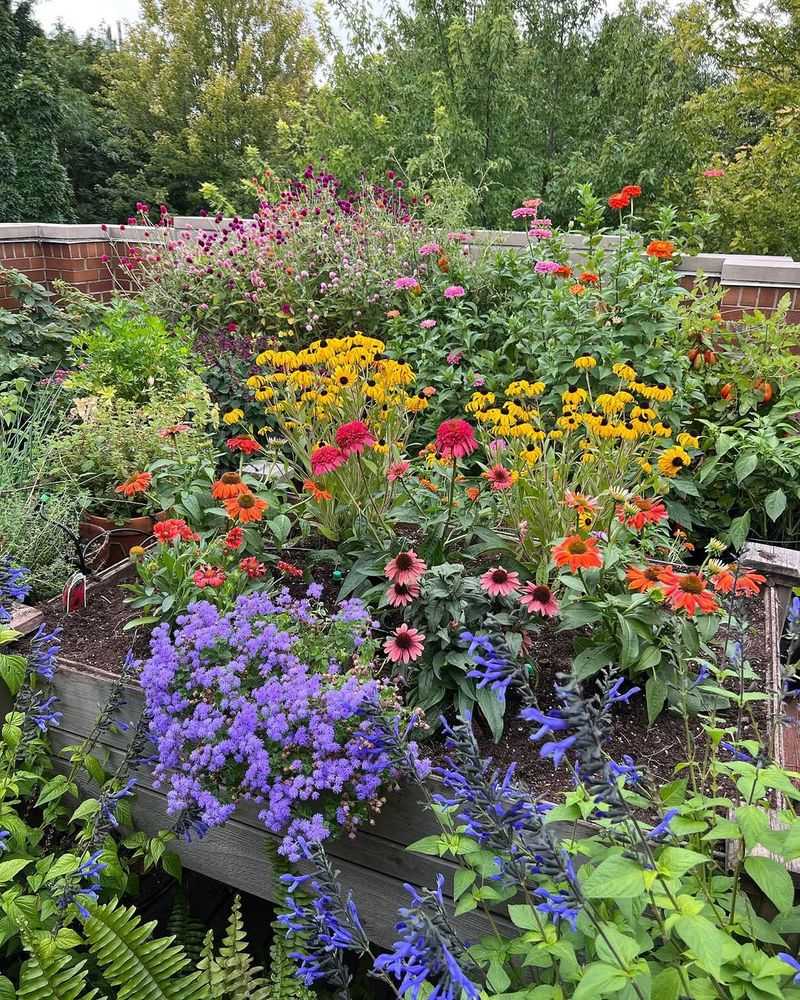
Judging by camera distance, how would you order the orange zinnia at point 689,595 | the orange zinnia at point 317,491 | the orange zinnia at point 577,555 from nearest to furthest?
the orange zinnia at point 689,595, the orange zinnia at point 577,555, the orange zinnia at point 317,491

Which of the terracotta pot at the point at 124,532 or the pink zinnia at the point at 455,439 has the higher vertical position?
the pink zinnia at the point at 455,439

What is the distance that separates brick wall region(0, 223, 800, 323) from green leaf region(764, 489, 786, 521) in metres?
1.42

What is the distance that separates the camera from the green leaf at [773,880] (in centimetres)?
94

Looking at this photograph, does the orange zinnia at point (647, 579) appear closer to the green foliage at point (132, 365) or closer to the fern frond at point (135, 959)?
the fern frond at point (135, 959)

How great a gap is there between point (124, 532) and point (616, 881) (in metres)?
2.14

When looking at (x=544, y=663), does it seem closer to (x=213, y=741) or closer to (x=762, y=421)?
(x=213, y=741)

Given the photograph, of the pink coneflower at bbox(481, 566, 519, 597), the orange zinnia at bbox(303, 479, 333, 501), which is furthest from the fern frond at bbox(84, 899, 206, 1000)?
the orange zinnia at bbox(303, 479, 333, 501)

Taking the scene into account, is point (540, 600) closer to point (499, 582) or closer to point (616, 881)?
point (499, 582)

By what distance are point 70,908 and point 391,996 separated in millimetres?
799

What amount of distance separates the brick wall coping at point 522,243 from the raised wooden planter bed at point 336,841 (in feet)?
8.23

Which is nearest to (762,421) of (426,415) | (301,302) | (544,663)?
(426,415)

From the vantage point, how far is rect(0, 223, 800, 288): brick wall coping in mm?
3775

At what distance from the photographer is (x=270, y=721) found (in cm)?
137

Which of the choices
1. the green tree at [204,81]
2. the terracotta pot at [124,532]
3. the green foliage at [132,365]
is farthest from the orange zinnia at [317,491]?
the green tree at [204,81]
